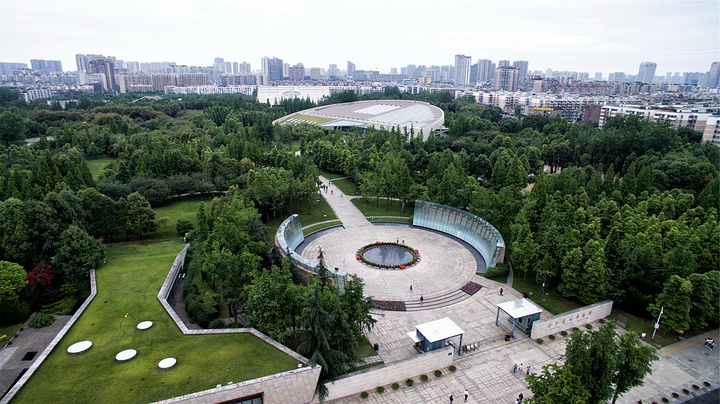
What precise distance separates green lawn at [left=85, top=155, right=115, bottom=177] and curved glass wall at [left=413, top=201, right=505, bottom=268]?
155 ft

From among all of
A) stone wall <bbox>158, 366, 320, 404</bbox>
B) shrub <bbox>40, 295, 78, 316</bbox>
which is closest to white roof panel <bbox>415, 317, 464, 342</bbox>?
stone wall <bbox>158, 366, 320, 404</bbox>

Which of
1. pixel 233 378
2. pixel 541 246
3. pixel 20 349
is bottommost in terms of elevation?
pixel 20 349

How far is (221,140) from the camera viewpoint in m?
65.6

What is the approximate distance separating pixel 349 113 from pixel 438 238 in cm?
6402

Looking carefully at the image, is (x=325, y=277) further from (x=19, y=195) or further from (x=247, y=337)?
(x=19, y=195)

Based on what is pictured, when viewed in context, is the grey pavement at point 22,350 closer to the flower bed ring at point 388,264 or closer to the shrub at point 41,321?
the shrub at point 41,321

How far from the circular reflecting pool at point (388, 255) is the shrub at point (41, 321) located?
21.5m

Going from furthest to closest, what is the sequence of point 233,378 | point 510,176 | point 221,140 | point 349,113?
point 349,113 < point 221,140 < point 510,176 < point 233,378

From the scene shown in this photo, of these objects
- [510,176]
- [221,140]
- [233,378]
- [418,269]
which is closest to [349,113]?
[221,140]

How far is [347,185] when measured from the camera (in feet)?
173

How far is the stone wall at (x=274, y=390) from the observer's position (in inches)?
643

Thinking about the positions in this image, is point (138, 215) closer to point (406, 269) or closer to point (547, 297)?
point (406, 269)

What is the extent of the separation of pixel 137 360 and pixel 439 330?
15006 mm

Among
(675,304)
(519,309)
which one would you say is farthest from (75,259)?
(675,304)
